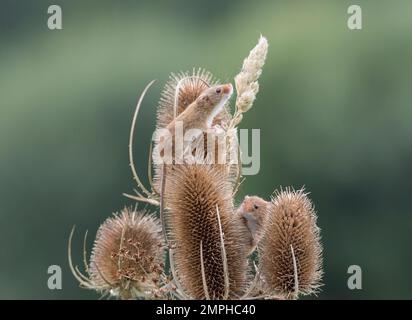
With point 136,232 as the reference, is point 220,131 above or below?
above

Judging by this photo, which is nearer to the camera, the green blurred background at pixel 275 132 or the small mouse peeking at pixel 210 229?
the small mouse peeking at pixel 210 229

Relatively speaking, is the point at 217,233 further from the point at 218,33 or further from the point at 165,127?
the point at 218,33

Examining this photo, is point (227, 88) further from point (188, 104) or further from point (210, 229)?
point (210, 229)

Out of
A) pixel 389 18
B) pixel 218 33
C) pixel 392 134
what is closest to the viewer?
pixel 392 134

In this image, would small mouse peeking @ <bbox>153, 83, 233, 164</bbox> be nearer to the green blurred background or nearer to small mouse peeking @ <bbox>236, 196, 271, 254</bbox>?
small mouse peeking @ <bbox>236, 196, 271, 254</bbox>

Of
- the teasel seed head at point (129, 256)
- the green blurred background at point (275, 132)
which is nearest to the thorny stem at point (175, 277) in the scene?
the teasel seed head at point (129, 256)

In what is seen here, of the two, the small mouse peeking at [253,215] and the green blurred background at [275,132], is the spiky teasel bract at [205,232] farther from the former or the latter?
the green blurred background at [275,132]

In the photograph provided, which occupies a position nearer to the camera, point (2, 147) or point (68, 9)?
point (2, 147)
